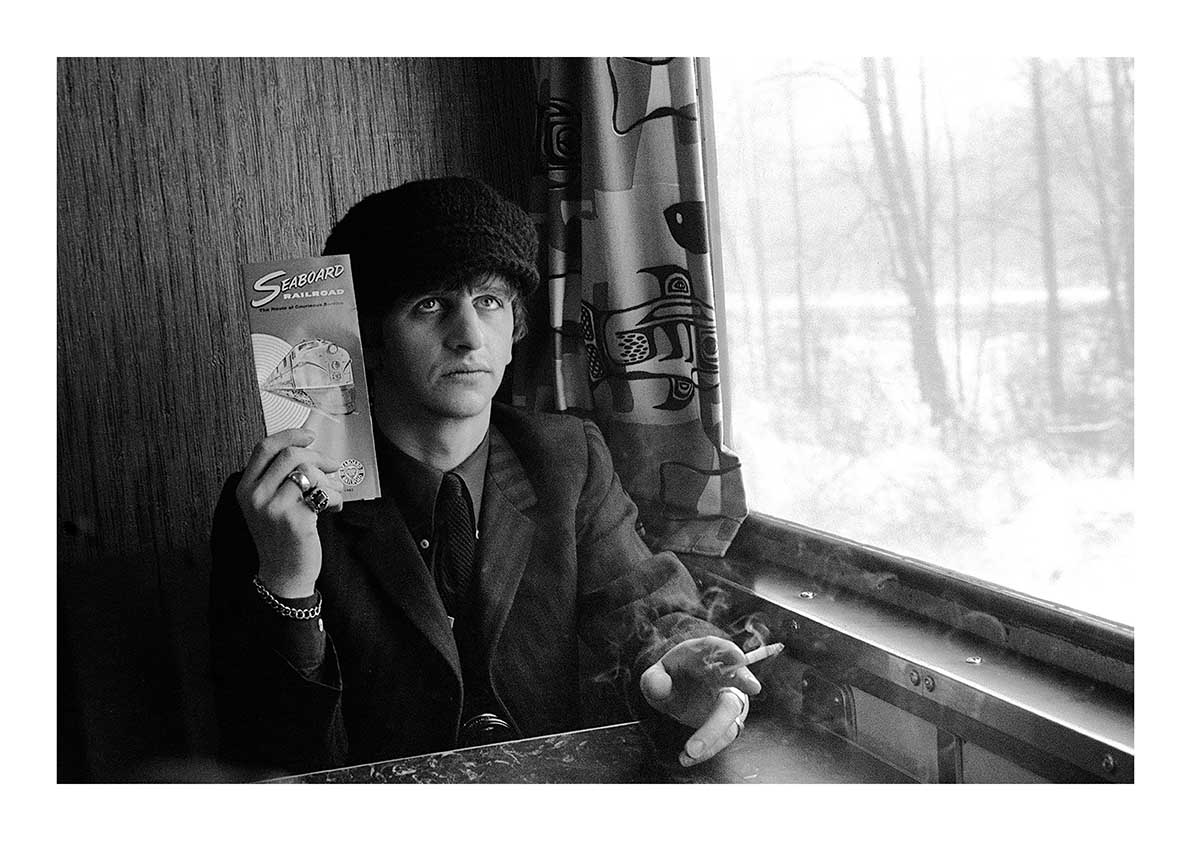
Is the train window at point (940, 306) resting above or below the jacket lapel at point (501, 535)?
above

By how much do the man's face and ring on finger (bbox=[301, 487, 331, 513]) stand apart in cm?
14

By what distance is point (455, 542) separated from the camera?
146cm

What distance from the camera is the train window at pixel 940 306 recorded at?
145 cm

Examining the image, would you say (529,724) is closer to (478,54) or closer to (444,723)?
(444,723)

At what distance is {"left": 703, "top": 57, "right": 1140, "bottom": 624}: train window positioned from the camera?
1.45m

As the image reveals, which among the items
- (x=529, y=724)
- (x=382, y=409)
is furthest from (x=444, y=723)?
(x=382, y=409)

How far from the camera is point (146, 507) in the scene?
144 cm

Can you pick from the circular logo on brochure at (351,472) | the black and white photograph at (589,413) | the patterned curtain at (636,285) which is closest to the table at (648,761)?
the black and white photograph at (589,413)


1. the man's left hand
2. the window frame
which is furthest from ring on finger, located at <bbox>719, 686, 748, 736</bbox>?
the window frame

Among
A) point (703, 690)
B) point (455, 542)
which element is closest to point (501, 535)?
point (455, 542)

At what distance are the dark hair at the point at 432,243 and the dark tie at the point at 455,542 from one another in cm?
21

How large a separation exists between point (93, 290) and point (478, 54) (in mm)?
559

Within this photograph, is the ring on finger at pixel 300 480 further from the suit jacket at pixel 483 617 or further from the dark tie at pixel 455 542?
the dark tie at pixel 455 542
